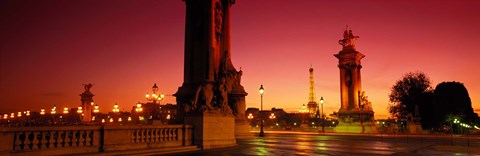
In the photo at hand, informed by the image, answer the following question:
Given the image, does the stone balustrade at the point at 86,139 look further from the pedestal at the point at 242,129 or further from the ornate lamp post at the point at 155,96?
the ornate lamp post at the point at 155,96

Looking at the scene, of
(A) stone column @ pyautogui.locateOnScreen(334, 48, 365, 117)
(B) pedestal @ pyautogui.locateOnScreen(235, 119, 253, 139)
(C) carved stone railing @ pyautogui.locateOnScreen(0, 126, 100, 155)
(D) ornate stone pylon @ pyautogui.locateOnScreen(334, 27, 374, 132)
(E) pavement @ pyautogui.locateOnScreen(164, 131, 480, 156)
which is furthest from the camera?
(A) stone column @ pyautogui.locateOnScreen(334, 48, 365, 117)

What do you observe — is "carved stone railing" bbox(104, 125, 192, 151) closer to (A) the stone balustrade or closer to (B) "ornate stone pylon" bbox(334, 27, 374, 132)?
(A) the stone balustrade

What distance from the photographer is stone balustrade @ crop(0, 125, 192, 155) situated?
1257 centimetres

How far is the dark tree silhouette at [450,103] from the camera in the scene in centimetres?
6556

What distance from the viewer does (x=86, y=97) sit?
88875mm

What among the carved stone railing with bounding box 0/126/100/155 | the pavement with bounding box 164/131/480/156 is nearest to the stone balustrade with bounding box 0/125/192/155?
the carved stone railing with bounding box 0/126/100/155

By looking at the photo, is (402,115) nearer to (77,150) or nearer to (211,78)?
(211,78)

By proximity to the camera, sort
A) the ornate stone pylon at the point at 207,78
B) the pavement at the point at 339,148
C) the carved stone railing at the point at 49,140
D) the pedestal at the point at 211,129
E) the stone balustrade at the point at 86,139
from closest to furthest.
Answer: the carved stone railing at the point at 49,140
the stone balustrade at the point at 86,139
the pavement at the point at 339,148
the pedestal at the point at 211,129
the ornate stone pylon at the point at 207,78

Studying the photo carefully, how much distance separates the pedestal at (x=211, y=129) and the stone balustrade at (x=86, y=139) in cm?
66

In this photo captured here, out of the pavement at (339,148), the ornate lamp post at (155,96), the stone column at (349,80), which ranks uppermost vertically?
the stone column at (349,80)

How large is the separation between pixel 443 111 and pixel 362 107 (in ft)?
44.0

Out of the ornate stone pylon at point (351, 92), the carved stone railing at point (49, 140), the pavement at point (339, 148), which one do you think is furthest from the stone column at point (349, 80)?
the carved stone railing at point (49, 140)

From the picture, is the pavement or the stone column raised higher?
the stone column

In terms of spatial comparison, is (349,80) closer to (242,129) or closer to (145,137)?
(242,129)
